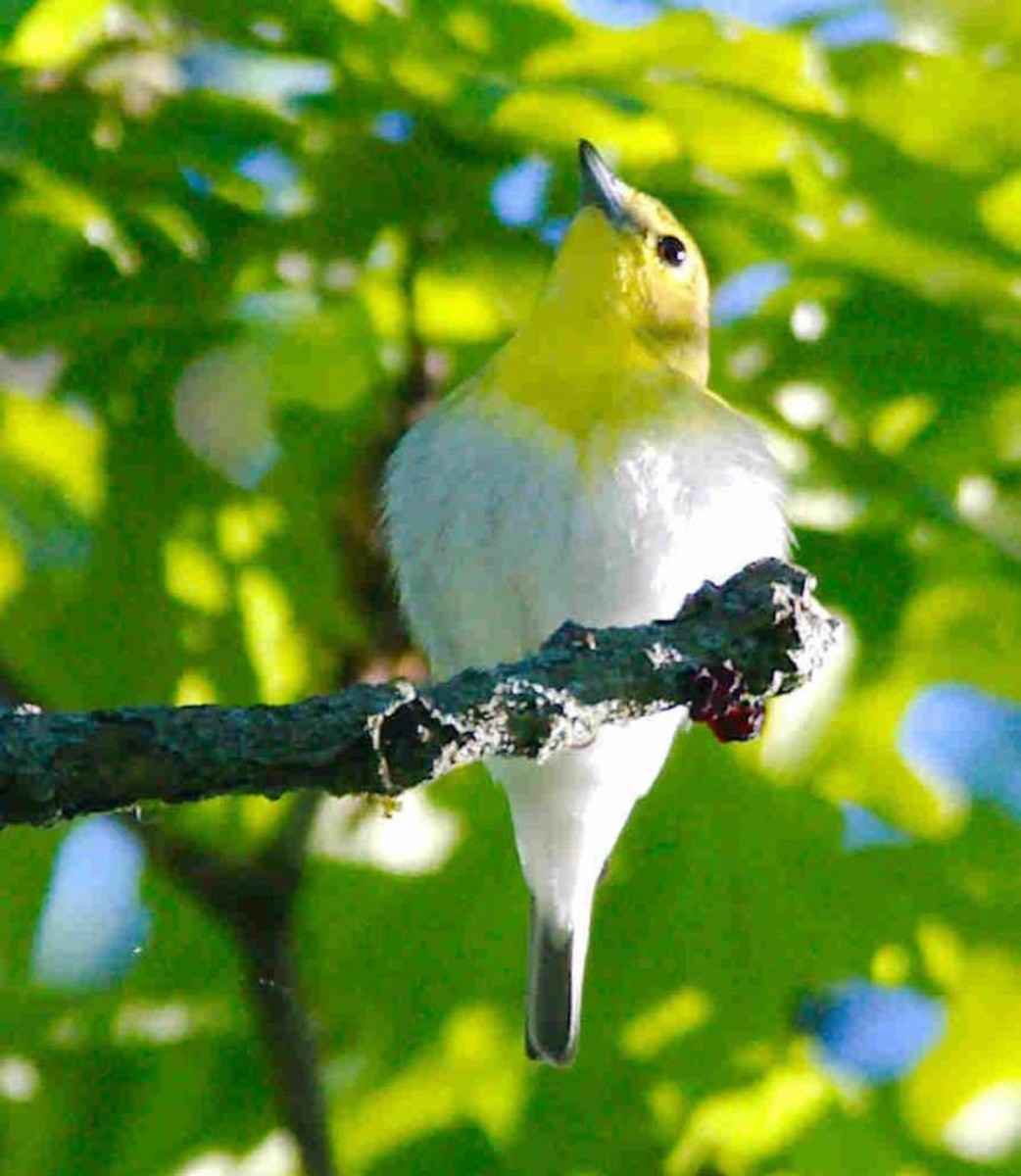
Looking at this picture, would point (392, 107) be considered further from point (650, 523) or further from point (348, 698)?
point (348, 698)

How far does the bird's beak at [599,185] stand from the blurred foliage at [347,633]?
0.07 meters

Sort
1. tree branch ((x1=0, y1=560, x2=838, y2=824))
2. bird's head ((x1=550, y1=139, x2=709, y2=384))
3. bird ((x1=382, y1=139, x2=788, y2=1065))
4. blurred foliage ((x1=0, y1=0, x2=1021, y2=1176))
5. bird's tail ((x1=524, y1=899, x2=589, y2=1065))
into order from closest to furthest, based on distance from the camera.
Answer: tree branch ((x1=0, y1=560, x2=838, y2=824)) < blurred foliage ((x1=0, y1=0, x2=1021, y2=1176)) < bird's tail ((x1=524, y1=899, x2=589, y2=1065)) < bird ((x1=382, y1=139, x2=788, y2=1065)) < bird's head ((x1=550, y1=139, x2=709, y2=384))

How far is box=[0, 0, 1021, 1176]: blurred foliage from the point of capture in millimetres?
3213

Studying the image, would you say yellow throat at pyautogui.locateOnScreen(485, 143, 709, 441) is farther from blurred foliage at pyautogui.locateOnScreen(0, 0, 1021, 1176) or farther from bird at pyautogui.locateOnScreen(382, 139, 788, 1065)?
blurred foliage at pyautogui.locateOnScreen(0, 0, 1021, 1176)

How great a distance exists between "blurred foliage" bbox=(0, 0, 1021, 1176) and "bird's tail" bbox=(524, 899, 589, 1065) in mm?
56

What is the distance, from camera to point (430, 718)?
5.57 ft

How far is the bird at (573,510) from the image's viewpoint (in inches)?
136

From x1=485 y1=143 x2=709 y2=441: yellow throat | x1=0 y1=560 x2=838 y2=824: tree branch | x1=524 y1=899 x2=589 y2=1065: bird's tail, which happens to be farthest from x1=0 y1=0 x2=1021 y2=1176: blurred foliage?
x1=0 y1=560 x2=838 y2=824: tree branch

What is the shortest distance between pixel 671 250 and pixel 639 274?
11 cm

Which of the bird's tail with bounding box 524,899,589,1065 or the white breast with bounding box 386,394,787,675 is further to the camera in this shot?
the white breast with bounding box 386,394,787,675

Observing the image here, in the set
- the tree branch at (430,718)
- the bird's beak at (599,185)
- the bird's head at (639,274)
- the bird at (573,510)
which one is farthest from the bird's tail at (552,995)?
the tree branch at (430,718)

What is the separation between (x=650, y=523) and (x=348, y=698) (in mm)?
1836

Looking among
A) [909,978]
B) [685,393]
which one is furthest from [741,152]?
[909,978]

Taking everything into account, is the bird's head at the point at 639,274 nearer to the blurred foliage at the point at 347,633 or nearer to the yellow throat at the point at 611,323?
the yellow throat at the point at 611,323
